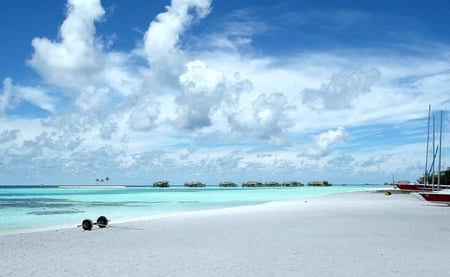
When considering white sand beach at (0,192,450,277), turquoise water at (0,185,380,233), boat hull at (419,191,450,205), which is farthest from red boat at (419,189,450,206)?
turquoise water at (0,185,380,233)

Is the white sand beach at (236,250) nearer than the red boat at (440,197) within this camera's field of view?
Yes

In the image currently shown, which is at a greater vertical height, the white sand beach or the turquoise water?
the white sand beach

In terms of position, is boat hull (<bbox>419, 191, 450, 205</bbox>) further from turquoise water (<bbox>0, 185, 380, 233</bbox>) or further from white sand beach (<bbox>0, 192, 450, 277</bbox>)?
turquoise water (<bbox>0, 185, 380, 233</bbox>)

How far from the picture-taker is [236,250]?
1198 cm

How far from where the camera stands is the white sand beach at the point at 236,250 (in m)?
9.40

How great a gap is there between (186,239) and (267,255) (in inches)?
159

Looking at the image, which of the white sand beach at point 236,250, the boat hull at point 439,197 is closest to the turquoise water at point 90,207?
the white sand beach at point 236,250

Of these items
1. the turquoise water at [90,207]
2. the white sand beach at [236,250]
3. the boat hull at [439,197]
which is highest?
the boat hull at [439,197]

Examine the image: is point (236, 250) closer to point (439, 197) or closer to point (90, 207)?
point (439, 197)

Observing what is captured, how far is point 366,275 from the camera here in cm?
873

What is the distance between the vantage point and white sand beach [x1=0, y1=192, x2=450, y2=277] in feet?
30.8

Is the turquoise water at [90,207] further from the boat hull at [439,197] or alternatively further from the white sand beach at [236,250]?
the boat hull at [439,197]

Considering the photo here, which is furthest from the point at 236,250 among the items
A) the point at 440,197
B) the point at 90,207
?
the point at 90,207

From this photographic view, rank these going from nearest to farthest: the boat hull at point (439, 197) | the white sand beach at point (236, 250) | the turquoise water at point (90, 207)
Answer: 1. the white sand beach at point (236, 250)
2. the turquoise water at point (90, 207)
3. the boat hull at point (439, 197)
